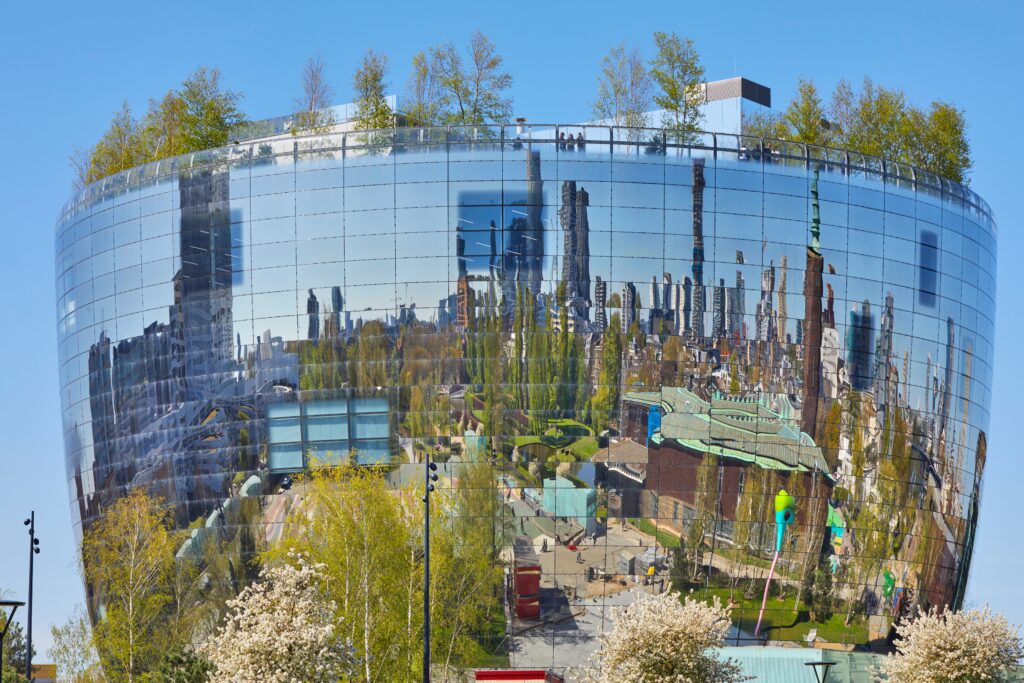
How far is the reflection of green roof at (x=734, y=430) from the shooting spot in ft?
199

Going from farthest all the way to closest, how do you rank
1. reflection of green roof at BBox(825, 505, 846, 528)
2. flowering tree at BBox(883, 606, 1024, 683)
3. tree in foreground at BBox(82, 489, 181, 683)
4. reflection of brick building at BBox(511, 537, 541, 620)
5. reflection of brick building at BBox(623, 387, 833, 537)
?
reflection of green roof at BBox(825, 505, 846, 528) → tree in foreground at BBox(82, 489, 181, 683) → reflection of brick building at BBox(623, 387, 833, 537) → reflection of brick building at BBox(511, 537, 541, 620) → flowering tree at BBox(883, 606, 1024, 683)

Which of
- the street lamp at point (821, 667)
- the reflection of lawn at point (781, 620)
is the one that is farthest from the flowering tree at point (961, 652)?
the reflection of lawn at point (781, 620)

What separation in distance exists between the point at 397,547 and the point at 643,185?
58.8 feet

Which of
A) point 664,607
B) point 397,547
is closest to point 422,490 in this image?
point 397,547

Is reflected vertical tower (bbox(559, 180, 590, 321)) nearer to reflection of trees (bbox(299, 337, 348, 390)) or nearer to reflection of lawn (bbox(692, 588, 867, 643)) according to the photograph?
reflection of trees (bbox(299, 337, 348, 390))

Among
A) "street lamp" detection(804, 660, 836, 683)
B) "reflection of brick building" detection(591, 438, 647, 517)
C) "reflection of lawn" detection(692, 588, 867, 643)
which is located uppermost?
"reflection of brick building" detection(591, 438, 647, 517)

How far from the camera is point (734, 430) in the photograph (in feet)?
202

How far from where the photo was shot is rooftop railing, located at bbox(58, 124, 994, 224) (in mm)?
62725

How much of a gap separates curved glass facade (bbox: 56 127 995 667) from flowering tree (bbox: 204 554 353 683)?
15.4 m

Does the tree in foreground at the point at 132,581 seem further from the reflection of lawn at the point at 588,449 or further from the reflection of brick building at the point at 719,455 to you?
the reflection of brick building at the point at 719,455

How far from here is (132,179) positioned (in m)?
68.4

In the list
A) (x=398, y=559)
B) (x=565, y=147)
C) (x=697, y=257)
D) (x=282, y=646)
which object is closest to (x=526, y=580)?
(x=398, y=559)

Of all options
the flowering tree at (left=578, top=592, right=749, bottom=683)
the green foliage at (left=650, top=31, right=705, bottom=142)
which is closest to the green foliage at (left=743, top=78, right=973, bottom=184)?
the green foliage at (left=650, top=31, right=705, bottom=142)

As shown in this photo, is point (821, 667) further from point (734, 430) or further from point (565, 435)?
point (565, 435)
